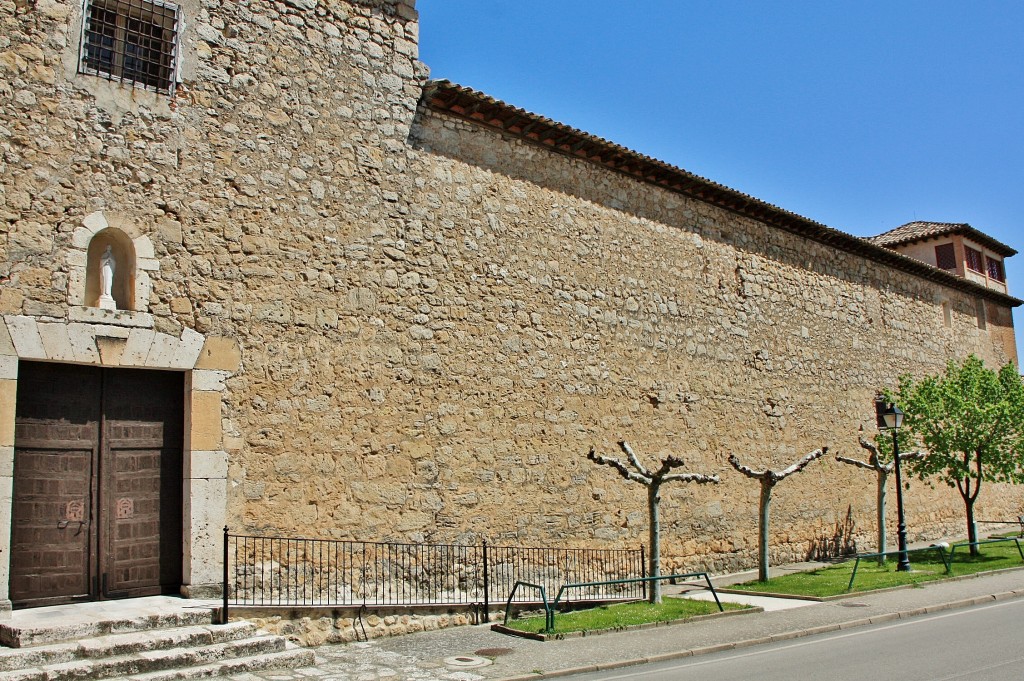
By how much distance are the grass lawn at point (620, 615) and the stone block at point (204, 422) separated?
4.45 metres

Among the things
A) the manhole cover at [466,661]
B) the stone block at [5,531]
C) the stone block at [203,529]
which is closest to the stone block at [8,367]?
the stone block at [5,531]

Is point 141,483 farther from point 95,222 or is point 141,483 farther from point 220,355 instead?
point 95,222

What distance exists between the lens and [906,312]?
77.9 feet

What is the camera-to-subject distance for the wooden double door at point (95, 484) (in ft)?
30.6

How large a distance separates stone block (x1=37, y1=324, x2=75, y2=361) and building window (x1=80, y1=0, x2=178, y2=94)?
319 cm

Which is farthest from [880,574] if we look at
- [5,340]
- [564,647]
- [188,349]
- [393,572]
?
[5,340]

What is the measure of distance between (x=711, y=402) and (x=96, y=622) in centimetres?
1190

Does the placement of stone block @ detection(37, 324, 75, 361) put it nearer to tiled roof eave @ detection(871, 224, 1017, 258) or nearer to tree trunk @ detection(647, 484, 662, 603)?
tree trunk @ detection(647, 484, 662, 603)

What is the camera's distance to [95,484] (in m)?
9.75

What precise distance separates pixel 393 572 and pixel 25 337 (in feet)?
17.8

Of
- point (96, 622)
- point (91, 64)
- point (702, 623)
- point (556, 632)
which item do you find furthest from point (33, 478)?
point (702, 623)

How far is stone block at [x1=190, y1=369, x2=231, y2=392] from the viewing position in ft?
33.8

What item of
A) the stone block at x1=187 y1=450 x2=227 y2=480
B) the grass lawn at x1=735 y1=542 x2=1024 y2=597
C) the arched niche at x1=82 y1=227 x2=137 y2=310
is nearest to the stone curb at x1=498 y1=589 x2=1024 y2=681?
the grass lawn at x1=735 y1=542 x2=1024 y2=597

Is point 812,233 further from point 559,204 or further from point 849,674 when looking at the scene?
point 849,674
